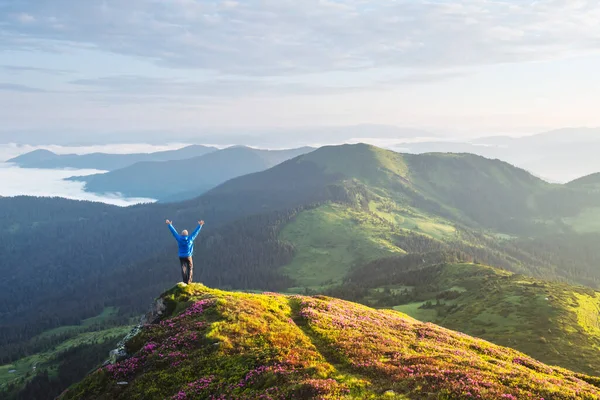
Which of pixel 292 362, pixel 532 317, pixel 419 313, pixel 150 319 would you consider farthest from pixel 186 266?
pixel 419 313

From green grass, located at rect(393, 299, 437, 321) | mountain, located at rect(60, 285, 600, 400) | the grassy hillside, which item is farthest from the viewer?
green grass, located at rect(393, 299, 437, 321)

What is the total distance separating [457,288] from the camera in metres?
164

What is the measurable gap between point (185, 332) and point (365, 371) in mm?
16411

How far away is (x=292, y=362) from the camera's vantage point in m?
26.9

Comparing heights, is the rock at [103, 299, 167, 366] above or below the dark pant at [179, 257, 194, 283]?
below

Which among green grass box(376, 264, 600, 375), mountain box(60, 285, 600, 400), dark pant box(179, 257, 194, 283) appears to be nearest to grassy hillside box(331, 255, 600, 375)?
green grass box(376, 264, 600, 375)

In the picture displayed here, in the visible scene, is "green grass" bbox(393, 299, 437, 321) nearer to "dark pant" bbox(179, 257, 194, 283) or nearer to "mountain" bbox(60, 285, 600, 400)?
"mountain" bbox(60, 285, 600, 400)

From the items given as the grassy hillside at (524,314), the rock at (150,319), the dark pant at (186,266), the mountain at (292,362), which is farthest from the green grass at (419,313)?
the rock at (150,319)

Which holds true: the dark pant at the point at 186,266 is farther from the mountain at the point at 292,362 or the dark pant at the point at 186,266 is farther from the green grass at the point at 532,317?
the green grass at the point at 532,317

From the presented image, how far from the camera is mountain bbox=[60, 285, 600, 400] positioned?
76.9ft

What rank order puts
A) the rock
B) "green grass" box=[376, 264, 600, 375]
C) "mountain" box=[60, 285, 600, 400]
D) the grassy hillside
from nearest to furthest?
1. "mountain" box=[60, 285, 600, 400]
2. the rock
3. "green grass" box=[376, 264, 600, 375]
4. the grassy hillside

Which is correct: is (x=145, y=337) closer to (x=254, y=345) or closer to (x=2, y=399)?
(x=254, y=345)

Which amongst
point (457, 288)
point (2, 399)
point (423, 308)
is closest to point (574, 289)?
point (457, 288)

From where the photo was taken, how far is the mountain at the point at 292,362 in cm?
2345
